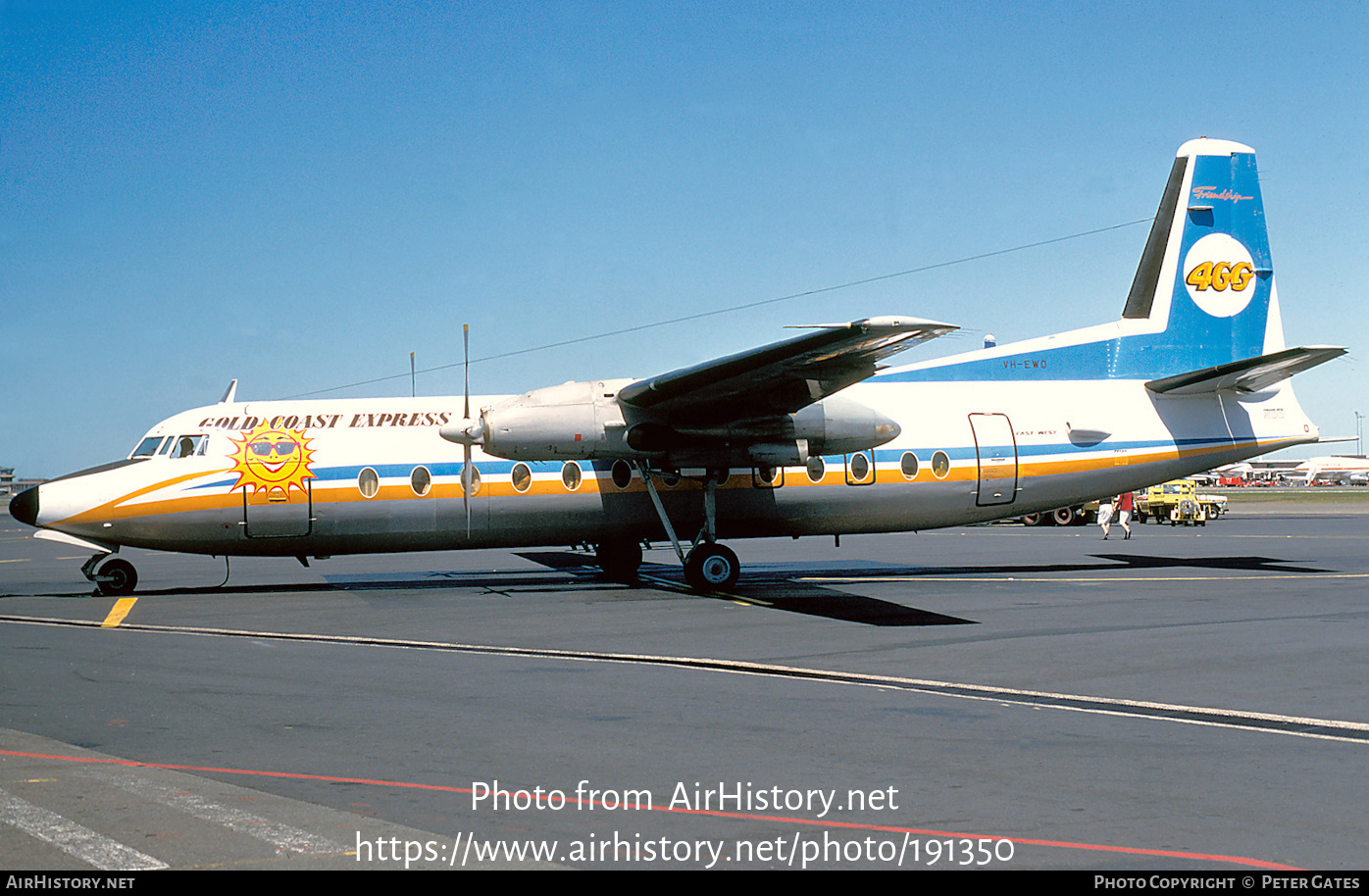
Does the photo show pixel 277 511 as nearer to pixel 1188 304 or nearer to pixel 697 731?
pixel 697 731

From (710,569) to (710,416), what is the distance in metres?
2.56

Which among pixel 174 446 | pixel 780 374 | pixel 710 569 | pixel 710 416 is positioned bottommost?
pixel 710 569

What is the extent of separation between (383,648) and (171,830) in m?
6.30

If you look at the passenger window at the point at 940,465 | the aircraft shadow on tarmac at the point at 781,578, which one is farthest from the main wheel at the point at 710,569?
the passenger window at the point at 940,465

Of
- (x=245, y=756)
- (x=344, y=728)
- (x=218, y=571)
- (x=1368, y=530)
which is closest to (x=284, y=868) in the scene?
(x=245, y=756)

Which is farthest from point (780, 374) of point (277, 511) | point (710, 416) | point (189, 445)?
point (189, 445)

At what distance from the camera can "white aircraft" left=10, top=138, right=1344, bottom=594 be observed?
16.3 metres

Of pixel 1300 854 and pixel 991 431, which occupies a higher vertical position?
pixel 991 431

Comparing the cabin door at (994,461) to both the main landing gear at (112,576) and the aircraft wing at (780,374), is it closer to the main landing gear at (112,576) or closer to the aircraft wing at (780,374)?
the aircraft wing at (780,374)

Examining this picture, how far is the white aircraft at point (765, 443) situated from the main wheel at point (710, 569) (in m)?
0.03

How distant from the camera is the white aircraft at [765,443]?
16.3 metres

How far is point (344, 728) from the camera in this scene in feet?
23.5

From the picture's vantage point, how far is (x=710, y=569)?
17031 mm
